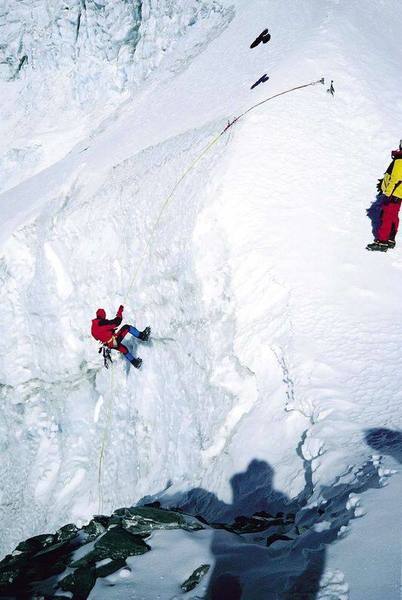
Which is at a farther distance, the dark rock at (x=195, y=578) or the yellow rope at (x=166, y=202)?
the yellow rope at (x=166, y=202)

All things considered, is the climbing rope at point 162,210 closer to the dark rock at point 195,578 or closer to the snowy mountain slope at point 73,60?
the dark rock at point 195,578

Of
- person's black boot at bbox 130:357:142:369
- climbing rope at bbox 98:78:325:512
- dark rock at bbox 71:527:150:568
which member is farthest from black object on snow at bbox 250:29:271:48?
dark rock at bbox 71:527:150:568

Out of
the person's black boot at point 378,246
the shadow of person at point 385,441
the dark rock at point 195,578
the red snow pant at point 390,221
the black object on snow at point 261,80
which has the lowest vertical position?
the dark rock at point 195,578

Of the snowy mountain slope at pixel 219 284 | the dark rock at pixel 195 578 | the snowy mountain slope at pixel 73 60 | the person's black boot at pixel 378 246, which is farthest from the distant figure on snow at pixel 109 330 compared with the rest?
the snowy mountain slope at pixel 73 60

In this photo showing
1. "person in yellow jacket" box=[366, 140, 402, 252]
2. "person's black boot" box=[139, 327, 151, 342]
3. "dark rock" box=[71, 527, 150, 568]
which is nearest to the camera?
"dark rock" box=[71, 527, 150, 568]

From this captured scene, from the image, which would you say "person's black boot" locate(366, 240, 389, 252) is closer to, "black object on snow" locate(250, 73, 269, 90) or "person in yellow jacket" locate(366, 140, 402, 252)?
"person in yellow jacket" locate(366, 140, 402, 252)

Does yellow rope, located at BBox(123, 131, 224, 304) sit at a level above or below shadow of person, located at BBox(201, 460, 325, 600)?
above

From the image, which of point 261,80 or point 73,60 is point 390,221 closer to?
point 261,80

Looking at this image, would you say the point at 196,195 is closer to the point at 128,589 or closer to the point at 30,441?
the point at 128,589
